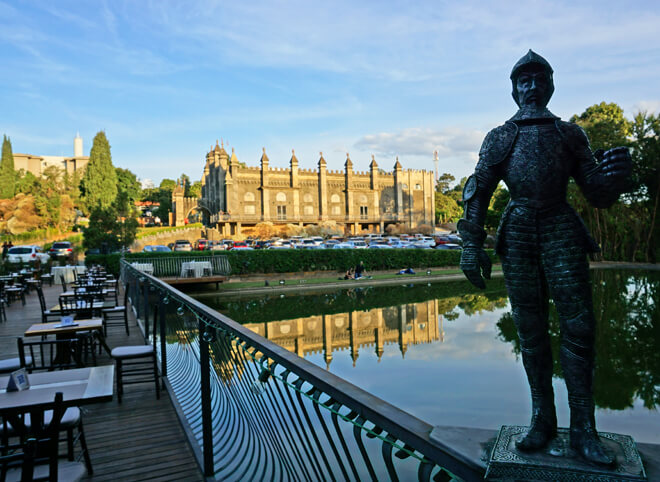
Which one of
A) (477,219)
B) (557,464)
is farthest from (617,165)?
(557,464)

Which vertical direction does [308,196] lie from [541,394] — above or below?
above

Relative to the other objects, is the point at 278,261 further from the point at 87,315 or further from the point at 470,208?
the point at 470,208

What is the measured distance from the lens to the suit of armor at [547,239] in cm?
173

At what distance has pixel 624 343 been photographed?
36.7 feet

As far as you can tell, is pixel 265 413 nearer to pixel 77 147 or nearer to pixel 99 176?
pixel 99 176

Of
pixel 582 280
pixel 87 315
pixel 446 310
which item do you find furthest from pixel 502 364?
pixel 582 280

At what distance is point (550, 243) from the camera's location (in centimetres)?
179

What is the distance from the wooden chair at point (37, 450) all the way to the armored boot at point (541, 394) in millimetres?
2170

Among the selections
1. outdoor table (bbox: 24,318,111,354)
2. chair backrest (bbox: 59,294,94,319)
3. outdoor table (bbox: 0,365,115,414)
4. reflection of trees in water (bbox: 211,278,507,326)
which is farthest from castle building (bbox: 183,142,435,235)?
outdoor table (bbox: 0,365,115,414)

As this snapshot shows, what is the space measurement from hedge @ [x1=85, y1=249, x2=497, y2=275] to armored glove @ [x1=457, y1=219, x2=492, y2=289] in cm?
2240

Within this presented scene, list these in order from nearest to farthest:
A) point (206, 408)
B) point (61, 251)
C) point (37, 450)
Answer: point (37, 450) → point (206, 408) → point (61, 251)

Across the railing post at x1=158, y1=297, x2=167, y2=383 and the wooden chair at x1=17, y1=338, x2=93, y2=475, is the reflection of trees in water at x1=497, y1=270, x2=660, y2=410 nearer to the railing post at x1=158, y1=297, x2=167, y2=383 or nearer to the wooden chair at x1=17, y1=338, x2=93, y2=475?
the railing post at x1=158, y1=297, x2=167, y2=383

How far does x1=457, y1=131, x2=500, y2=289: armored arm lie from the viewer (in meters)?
2.05

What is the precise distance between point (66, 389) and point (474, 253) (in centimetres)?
292
